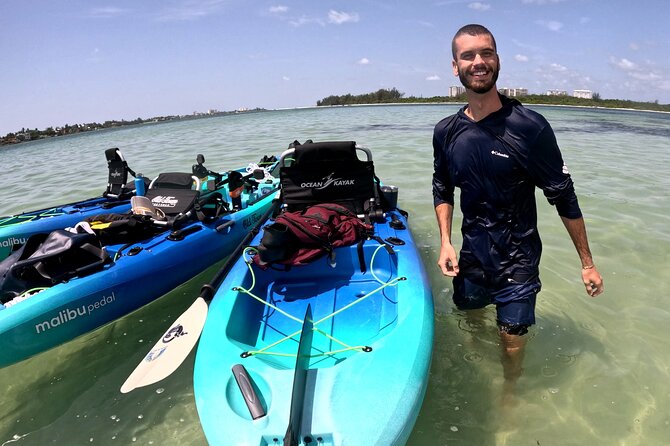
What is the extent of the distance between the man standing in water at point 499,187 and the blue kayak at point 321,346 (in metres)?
0.56

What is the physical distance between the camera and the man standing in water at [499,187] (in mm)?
2285

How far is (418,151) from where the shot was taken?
1536cm

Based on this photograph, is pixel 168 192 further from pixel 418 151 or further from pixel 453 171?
pixel 418 151

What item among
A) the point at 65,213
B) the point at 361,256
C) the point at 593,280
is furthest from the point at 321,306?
the point at 65,213

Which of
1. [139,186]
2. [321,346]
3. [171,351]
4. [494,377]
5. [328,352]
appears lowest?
[494,377]

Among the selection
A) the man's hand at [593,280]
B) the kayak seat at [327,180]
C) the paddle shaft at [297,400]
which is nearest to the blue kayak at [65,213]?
the kayak seat at [327,180]

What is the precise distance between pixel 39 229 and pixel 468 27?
598cm

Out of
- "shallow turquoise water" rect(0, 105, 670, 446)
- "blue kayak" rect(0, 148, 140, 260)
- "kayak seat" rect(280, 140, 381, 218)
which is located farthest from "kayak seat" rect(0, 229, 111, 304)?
"kayak seat" rect(280, 140, 381, 218)

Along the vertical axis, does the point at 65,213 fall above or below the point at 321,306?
above

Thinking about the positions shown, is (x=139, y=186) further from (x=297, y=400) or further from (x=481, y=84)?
(x=481, y=84)

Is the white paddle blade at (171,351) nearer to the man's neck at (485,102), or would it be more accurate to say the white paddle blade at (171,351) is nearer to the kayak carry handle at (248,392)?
the kayak carry handle at (248,392)

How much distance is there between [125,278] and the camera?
3984 mm

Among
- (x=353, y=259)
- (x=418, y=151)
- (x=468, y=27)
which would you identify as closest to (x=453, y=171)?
(x=468, y=27)

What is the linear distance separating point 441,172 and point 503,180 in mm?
534
